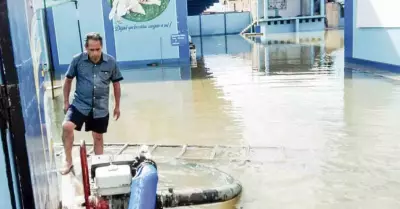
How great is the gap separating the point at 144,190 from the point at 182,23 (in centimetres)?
1426

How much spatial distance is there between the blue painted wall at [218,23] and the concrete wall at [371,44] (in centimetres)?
2107

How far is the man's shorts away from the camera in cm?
498

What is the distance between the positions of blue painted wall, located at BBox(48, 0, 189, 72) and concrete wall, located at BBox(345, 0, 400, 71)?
5.98 metres

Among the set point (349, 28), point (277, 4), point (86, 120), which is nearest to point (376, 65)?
point (349, 28)

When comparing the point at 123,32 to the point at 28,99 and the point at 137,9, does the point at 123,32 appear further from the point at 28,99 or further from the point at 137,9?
the point at 28,99

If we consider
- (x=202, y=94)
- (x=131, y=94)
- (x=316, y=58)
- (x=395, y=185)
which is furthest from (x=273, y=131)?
(x=316, y=58)

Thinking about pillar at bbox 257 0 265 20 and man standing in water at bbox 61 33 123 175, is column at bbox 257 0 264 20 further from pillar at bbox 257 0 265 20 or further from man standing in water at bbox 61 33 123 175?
man standing in water at bbox 61 33 123 175

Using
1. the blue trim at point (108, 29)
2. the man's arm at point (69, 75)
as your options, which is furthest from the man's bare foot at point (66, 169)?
the blue trim at point (108, 29)

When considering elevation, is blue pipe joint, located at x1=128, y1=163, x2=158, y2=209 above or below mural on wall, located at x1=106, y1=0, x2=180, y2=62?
below

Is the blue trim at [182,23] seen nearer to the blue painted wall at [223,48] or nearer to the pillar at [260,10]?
the blue painted wall at [223,48]

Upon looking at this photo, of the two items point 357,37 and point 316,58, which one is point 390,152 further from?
point 316,58

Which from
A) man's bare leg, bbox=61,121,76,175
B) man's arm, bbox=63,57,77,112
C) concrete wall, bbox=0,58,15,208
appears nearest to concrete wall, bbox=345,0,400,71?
man's arm, bbox=63,57,77,112

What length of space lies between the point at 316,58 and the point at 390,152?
11412 millimetres

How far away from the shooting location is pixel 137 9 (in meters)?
16.2
